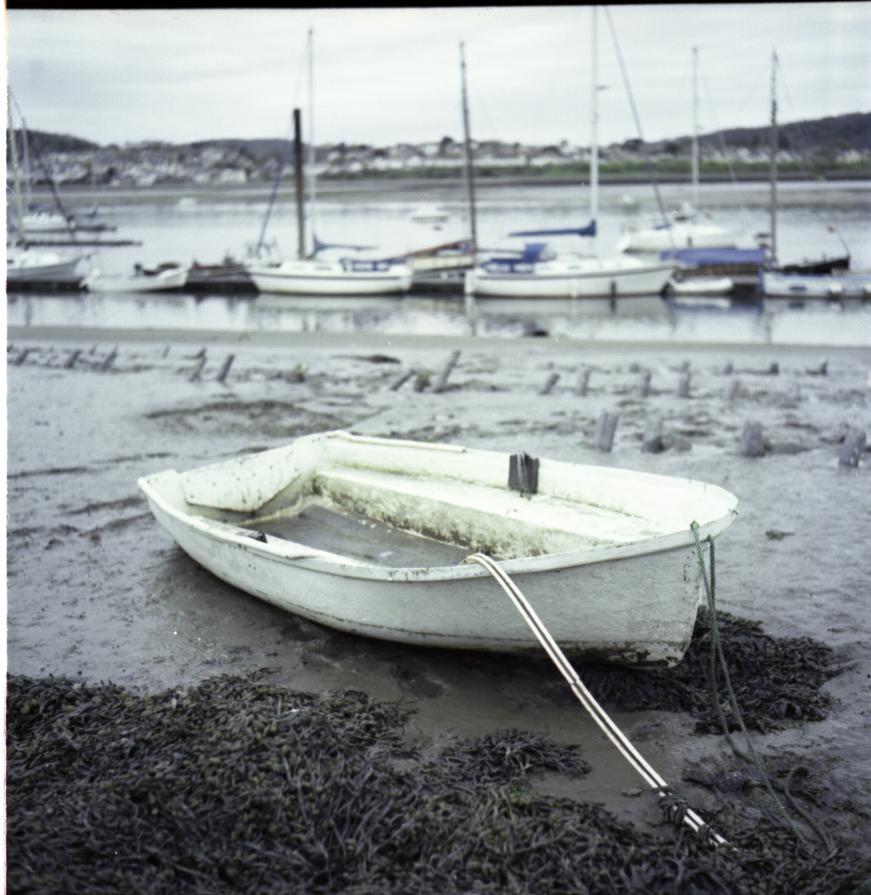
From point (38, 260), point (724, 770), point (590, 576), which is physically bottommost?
point (724, 770)

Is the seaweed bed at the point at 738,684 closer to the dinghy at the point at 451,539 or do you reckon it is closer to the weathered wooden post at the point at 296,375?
the dinghy at the point at 451,539

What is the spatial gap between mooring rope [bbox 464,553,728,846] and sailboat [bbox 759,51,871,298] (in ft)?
85.9

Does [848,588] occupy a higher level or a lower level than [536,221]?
lower

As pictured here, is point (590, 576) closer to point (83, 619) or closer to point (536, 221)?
point (83, 619)

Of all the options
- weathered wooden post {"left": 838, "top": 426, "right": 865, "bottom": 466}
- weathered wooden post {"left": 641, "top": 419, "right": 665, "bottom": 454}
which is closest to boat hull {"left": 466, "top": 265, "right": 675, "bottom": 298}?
weathered wooden post {"left": 641, "top": 419, "right": 665, "bottom": 454}

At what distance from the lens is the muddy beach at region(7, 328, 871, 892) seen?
536 centimetres

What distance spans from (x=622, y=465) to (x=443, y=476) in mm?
3527

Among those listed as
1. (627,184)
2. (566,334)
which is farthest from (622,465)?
(627,184)

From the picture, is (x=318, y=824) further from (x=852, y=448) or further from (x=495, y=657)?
(x=852, y=448)

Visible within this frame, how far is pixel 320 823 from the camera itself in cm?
450

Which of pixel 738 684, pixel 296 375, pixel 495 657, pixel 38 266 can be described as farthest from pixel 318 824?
pixel 38 266

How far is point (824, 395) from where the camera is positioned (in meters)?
15.5

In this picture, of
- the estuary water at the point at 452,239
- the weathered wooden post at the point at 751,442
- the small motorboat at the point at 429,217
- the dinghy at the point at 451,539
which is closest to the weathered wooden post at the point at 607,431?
the weathered wooden post at the point at 751,442

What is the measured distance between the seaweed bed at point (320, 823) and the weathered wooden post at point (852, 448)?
22.5 feet
